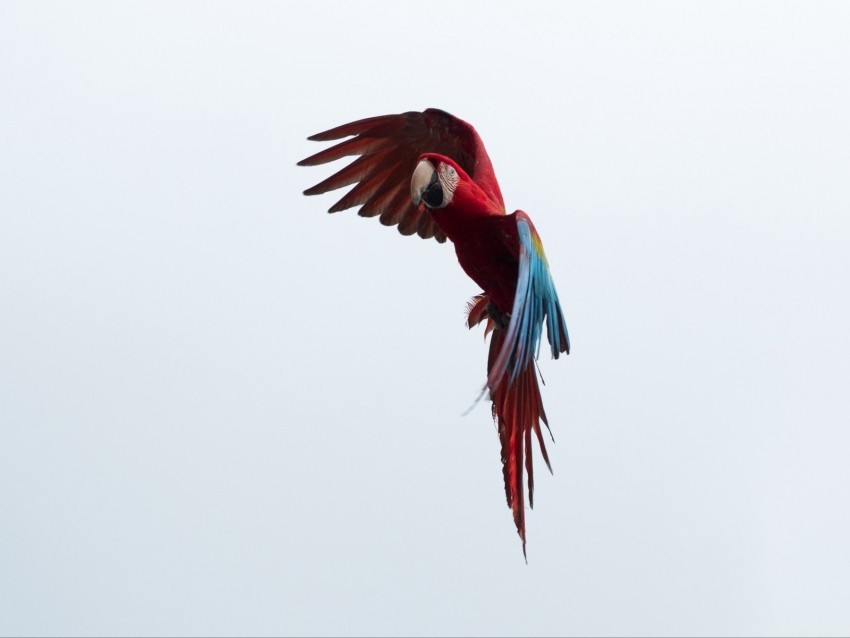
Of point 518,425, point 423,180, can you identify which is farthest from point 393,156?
point 518,425

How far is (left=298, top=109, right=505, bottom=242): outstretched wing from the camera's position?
490cm

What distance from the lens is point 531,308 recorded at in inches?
157

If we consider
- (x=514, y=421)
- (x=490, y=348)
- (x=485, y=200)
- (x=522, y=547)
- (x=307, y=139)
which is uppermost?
(x=307, y=139)

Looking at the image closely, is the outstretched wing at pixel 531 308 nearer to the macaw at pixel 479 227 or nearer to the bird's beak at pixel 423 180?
the macaw at pixel 479 227

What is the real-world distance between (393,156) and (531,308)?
1.36 m

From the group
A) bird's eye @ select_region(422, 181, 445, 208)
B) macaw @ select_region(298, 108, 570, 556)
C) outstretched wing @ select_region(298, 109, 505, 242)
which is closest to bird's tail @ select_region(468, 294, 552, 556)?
macaw @ select_region(298, 108, 570, 556)

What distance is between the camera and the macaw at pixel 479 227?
13.3 feet

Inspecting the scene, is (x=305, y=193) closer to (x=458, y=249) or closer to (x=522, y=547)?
(x=458, y=249)

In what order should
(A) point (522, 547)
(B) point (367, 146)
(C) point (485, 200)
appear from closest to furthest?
(A) point (522, 547) < (C) point (485, 200) < (B) point (367, 146)

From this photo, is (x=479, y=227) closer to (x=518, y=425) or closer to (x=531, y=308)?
(x=531, y=308)

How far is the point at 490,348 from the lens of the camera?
15.4ft

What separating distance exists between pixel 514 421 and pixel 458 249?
2.16 ft

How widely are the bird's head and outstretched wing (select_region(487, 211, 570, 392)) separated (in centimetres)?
26

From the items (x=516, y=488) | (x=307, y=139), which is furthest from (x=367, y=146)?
(x=516, y=488)
